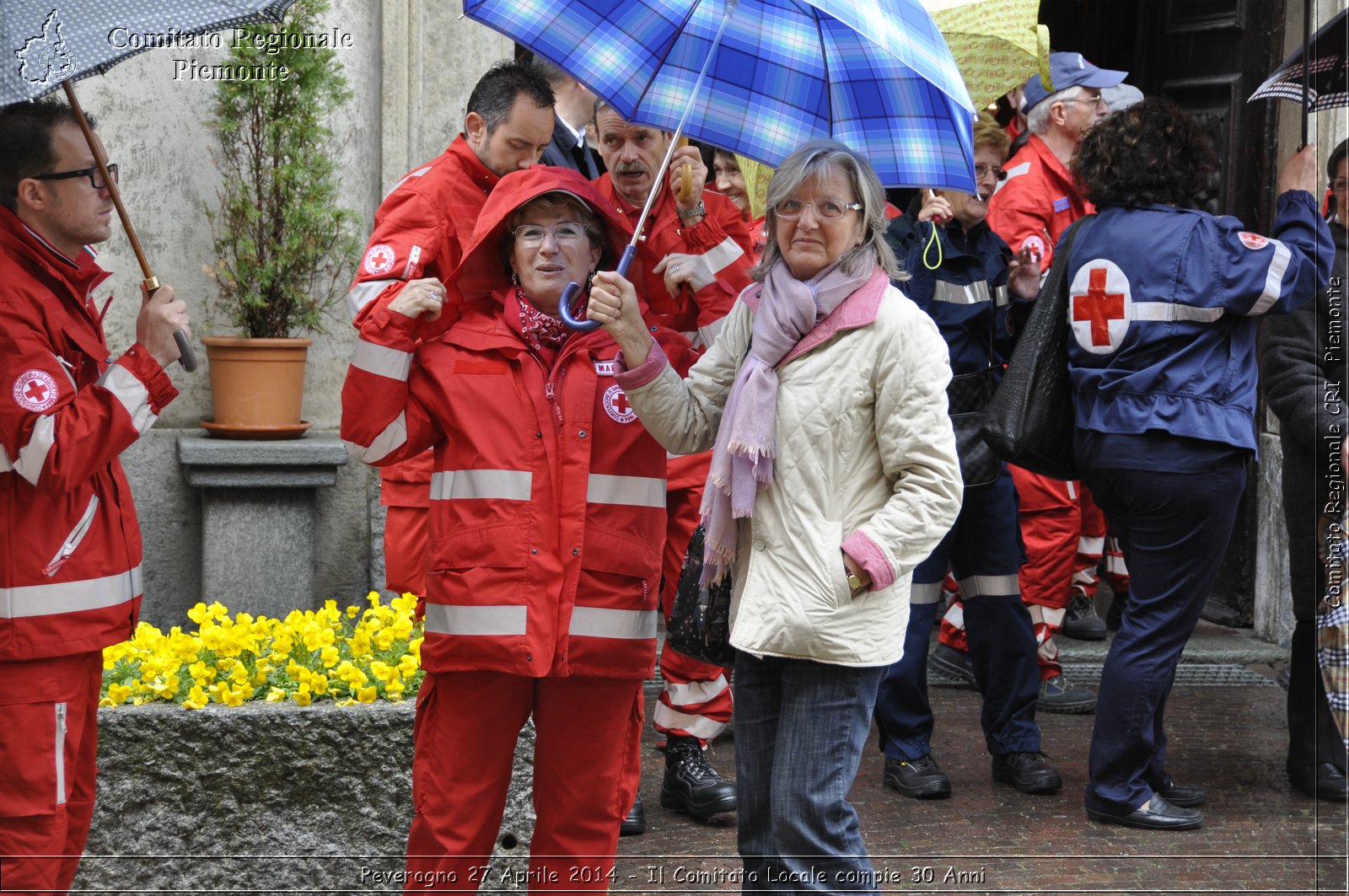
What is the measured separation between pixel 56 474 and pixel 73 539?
23 cm

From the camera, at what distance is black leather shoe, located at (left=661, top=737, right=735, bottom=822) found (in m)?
5.06

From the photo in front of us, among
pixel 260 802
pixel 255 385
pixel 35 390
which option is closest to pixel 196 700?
pixel 260 802

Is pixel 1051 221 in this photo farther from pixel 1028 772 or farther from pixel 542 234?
pixel 542 234

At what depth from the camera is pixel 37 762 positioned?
336cm

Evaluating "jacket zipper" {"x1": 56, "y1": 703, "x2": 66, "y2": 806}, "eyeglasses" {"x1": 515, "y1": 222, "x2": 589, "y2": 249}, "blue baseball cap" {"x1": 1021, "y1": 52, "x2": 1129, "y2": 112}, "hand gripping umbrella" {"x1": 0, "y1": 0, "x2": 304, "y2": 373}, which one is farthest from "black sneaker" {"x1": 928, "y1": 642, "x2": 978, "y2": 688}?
"hand gripping umbrella" {"x1": 0, "y1": 0, "x2": 304, "y2": 373}

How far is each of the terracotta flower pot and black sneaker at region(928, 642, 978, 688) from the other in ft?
10.1

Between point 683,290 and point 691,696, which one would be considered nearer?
point 683,290

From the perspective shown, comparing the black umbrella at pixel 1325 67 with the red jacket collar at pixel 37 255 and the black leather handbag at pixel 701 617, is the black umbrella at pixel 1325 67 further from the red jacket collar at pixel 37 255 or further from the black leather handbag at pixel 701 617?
the red jacket collar at pixel 37 255

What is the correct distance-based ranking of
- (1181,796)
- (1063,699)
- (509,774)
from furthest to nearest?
(1063,699) → (1181,796) → (509,774)

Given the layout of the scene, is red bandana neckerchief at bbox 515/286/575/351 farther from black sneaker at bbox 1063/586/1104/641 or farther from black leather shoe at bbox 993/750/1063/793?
black sneaker at bbox 1063/586/1104/641

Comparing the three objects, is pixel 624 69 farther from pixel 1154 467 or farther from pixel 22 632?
pixel 1154 467

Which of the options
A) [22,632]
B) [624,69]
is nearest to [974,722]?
[624,69]

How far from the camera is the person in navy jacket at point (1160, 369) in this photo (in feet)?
16.1

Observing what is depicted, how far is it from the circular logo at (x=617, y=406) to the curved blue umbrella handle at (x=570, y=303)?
0.16 m
